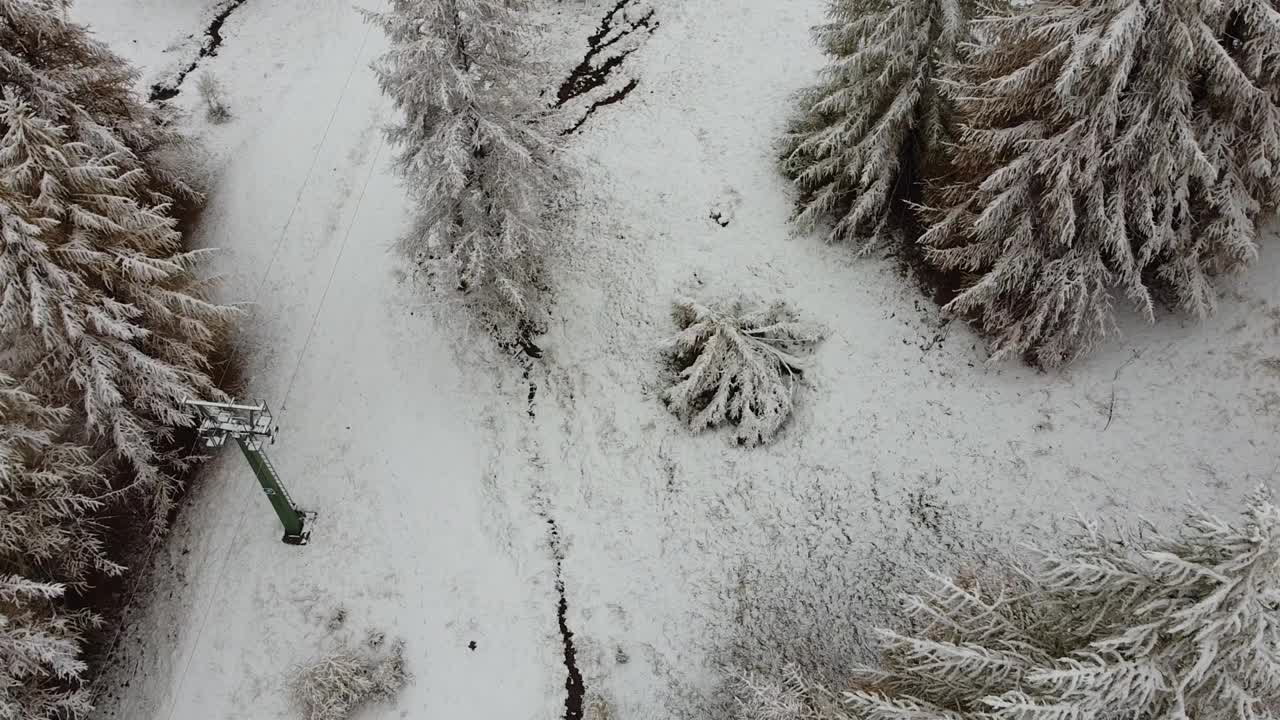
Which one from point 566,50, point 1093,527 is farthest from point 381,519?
point 566,50

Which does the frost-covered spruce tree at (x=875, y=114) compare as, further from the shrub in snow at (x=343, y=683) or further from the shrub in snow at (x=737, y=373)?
the shrub in snow at (x=343, y=683)

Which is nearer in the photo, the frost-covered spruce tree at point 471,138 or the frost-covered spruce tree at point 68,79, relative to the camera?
the frost-covered spruce tree at point 471,138

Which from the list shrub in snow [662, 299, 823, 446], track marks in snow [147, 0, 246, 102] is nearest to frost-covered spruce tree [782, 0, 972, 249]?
shrub in snow [662, 299, 823, 446]

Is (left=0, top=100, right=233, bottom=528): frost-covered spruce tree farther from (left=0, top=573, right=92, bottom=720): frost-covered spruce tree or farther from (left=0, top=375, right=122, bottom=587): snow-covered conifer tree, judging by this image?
(left=0, top=573, right=92, bottom=720): frost-covered spruce tree

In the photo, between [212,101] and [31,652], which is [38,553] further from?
[212,101]

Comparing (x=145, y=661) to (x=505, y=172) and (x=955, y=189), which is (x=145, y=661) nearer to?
(x=505, y=172)

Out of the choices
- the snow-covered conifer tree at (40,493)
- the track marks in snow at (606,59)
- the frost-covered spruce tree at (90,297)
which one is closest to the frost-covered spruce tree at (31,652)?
the snow-covered conifer tree at (40,493)

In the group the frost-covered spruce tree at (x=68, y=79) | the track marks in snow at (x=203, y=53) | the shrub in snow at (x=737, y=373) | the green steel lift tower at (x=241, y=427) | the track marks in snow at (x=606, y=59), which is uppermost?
the track marks in snow at (x=606, y=59)
